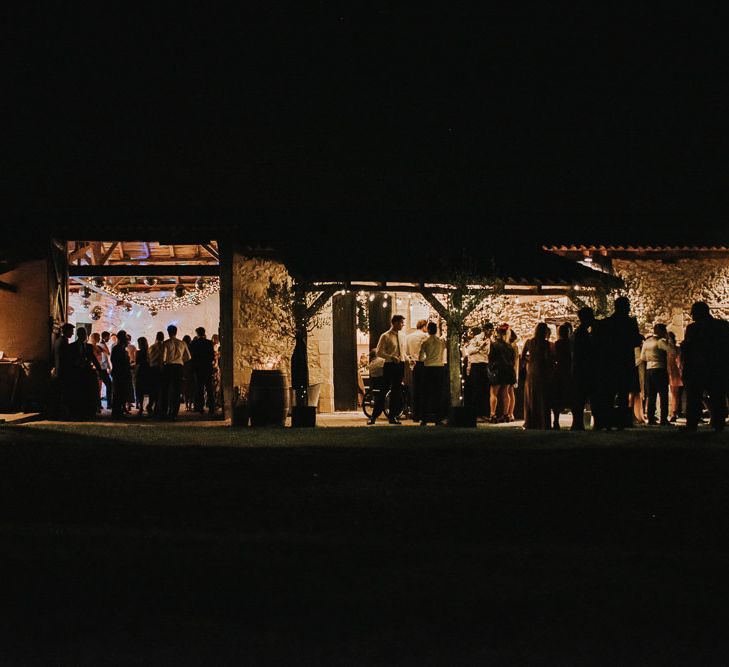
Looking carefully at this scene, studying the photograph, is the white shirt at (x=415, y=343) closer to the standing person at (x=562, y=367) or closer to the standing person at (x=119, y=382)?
the standing person at (x=562, y=367)

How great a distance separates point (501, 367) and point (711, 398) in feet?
14.6

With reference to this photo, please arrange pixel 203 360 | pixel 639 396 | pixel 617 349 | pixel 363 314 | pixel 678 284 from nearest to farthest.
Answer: pixel 617 349 → pixel 639 396 → pixel 203 360 → pixel 678 284 → pixel 363 314

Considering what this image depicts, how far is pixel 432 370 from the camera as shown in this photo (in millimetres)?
14008

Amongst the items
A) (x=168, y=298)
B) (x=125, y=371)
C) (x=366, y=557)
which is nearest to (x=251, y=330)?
(x=125, y=371)

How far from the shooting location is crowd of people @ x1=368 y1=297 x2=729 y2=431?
10883 millimetres

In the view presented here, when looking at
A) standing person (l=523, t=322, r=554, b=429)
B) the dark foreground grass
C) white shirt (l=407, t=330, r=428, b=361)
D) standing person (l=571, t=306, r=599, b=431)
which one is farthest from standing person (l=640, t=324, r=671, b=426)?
the dark foreground grass

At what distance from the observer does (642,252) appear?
1711 cm

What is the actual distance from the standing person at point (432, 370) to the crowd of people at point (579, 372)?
0.05 feet

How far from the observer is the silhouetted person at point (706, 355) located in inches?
421

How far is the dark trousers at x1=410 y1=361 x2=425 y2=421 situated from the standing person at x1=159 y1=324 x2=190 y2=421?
4.13m

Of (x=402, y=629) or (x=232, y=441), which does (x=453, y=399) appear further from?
(x=402, y=629)

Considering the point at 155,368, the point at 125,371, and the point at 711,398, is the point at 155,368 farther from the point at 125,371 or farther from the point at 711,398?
the point at 711,398

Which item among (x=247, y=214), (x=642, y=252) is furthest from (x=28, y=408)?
(x=642, y=252)

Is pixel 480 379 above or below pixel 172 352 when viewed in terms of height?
below
